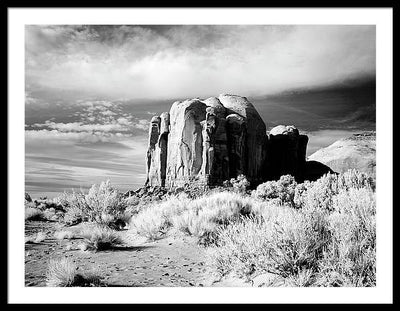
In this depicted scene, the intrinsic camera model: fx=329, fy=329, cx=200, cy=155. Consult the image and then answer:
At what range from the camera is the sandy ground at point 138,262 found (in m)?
4.68

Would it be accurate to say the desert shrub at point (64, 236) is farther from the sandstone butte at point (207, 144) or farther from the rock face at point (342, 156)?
the rock face at point (342, 156)

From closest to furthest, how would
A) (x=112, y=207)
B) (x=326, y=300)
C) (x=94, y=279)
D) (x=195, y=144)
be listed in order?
(x=326, y=300), (x=94, y=279), (x=112, y=207), (x=195, y=144)

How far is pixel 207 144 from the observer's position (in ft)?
96.1

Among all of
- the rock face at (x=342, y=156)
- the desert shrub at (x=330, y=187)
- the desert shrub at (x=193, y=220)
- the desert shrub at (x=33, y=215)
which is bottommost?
the desert shrub at (x=33, y=215)

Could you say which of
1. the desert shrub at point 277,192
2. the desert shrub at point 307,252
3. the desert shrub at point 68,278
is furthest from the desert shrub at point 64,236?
the desert shrub at point 277,192

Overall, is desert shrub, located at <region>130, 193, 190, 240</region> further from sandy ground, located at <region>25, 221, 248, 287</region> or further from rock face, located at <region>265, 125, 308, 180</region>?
rock face, located at <region>265, 125, 308, 180</region>

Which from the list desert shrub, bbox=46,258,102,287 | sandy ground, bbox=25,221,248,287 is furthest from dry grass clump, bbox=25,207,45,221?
desert shrub, bbox=46,258,102,287

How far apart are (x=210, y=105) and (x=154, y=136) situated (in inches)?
269

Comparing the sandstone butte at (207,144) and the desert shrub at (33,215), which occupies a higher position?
the sandstone butte at (207,144)

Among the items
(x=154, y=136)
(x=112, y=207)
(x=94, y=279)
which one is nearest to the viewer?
(x=94, y=279)

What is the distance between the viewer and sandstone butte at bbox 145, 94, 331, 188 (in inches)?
1158
